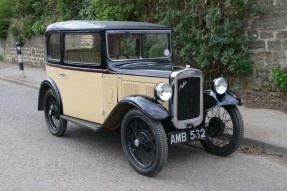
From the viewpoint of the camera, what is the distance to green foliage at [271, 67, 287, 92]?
25.3ft

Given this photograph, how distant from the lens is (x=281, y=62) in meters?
7.91

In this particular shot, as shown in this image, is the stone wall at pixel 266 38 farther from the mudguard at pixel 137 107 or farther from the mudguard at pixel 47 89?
the mudguard at pixel 47 89

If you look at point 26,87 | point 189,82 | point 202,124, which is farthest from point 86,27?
point 26,87

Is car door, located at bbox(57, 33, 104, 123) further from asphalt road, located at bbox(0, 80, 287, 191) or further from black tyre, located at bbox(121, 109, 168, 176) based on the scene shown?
black tyre, located at bbox(121, 109, 168, 176)

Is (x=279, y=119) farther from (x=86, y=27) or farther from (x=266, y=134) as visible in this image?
(x=86, y=27)

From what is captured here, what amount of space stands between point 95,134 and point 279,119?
10.3 ft

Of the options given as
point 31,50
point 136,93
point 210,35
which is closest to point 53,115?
point 136,93

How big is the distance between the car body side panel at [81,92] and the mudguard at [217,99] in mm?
1446

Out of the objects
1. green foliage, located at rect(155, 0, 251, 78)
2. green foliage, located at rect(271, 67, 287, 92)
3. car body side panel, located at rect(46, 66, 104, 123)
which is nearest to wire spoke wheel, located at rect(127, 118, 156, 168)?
car body side panel, located at rect(46, 66, 104, 123)

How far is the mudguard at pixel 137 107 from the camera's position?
455 centimetres

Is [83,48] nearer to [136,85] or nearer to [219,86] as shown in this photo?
[136,85]

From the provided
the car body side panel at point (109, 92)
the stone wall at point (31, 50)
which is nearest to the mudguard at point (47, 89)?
the car body side panel at point (109, 92)

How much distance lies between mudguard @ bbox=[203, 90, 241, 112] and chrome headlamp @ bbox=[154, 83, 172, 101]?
2.96 ft

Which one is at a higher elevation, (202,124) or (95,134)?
(202,124)
